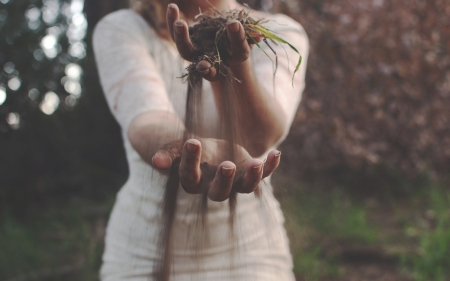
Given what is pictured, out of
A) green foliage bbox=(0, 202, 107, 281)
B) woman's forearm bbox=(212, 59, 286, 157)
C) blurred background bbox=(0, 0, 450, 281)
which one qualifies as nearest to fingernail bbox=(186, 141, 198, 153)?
woman's forearm bbox=(212, 59, 286, 157)

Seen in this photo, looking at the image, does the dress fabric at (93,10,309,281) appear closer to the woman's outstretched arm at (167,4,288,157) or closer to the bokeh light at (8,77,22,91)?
the woman's outstretched arm at (167,4,288,157)

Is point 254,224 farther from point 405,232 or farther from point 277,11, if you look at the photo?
point 277,11

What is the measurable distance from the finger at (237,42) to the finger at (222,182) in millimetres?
265

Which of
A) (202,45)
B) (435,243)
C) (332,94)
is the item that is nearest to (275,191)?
(202,45)

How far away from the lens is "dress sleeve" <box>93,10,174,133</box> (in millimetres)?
1425

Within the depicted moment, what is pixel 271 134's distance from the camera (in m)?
1.31

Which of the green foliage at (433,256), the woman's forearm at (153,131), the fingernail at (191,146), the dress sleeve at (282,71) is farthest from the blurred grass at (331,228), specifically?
the fingernail at (191,146)

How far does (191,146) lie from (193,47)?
257 mm

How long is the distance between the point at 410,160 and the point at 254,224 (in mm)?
3463

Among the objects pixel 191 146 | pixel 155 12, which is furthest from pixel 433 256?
pixel 191 146

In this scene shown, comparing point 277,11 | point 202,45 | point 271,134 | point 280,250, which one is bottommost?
point 277,11

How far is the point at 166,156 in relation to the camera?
1132mm

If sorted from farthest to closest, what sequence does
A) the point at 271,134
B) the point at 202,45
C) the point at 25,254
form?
the point at 25,254, the point at 271,134, the point at 202,45

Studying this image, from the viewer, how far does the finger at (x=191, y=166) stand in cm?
103
